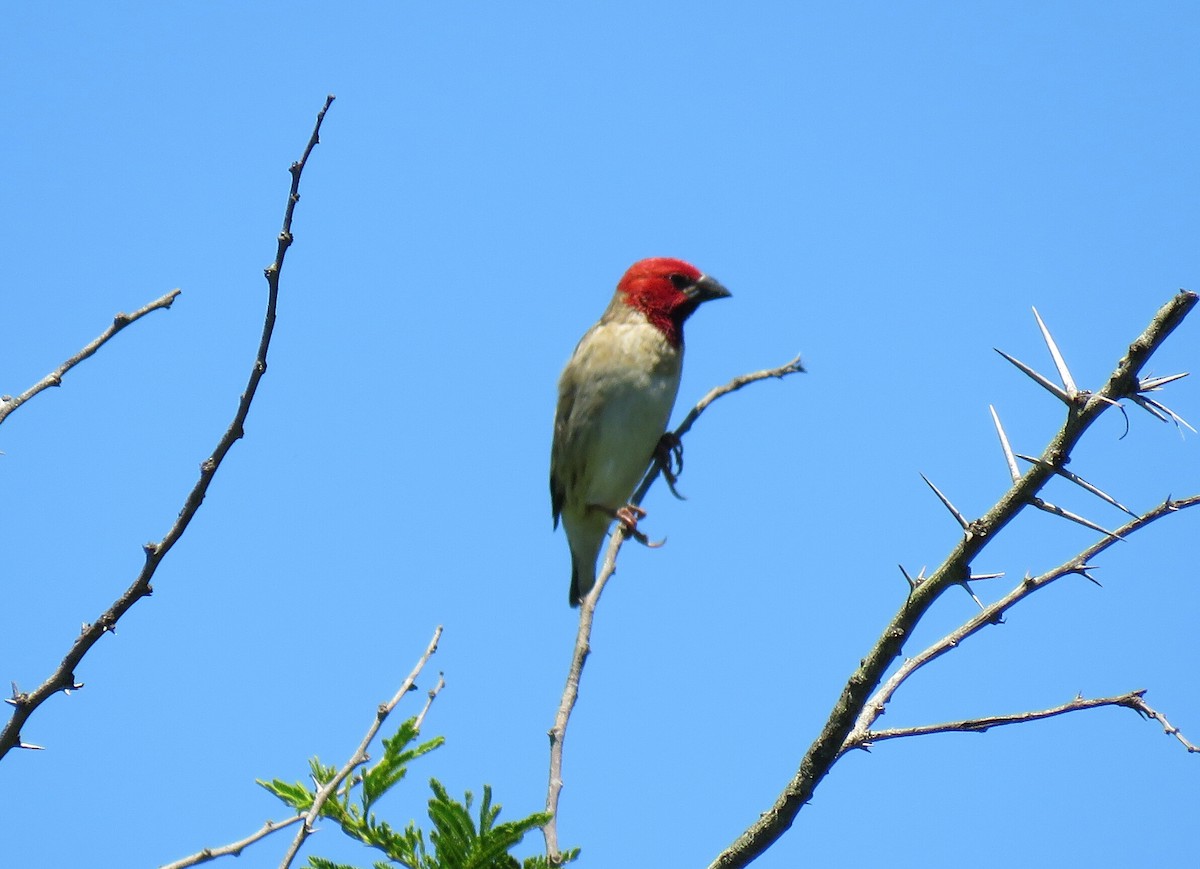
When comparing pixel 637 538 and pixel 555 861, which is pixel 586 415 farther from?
pixel 555 861

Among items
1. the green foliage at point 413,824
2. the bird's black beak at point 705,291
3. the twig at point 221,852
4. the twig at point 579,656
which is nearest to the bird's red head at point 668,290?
the bird's black beak at point 705,291

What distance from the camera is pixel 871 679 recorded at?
2785 mm

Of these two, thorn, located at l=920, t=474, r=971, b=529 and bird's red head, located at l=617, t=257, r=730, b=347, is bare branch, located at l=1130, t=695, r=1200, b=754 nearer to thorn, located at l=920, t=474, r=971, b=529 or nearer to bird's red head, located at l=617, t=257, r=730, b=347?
thorn, located at l=920, t=474, r=971, b=529

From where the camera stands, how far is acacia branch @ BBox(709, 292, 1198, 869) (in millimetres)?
2305

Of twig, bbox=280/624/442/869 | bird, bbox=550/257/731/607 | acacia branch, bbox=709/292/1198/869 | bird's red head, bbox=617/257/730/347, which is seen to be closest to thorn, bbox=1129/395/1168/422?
acacia branch, bbox=709/292/1198/869

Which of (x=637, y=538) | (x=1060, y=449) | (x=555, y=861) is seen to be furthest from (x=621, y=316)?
(x=1060, y=449)

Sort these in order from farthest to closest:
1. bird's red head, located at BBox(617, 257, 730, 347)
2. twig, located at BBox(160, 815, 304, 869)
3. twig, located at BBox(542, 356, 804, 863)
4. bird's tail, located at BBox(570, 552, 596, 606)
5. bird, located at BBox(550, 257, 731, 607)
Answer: bird's tail, located at BBox(570, 552, 596, 606)
bird's red head, located at BBox(617, 257, 730, 347)
bird, located at BBox(550, 257, 731, 607)
twig, located at BBox(542, 356, 804, 863)
twig, located at BBox(160, 815, 304, 869)

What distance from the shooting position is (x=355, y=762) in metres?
2.54

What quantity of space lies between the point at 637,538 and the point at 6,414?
4021 millimetres

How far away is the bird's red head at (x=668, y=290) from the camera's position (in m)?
7.16

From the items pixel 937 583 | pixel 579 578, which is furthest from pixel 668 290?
pixel 937 583

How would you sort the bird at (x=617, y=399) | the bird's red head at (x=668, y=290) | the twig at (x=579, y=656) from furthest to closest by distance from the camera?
the bird's red head at (x=668, y=290), the bird at (x=617, y=399), the twig at (x=579, y=656)

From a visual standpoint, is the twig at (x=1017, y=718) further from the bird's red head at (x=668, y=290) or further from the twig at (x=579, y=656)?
the bird's red head at (x=668, y=290)

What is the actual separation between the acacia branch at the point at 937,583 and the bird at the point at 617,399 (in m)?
3.52
